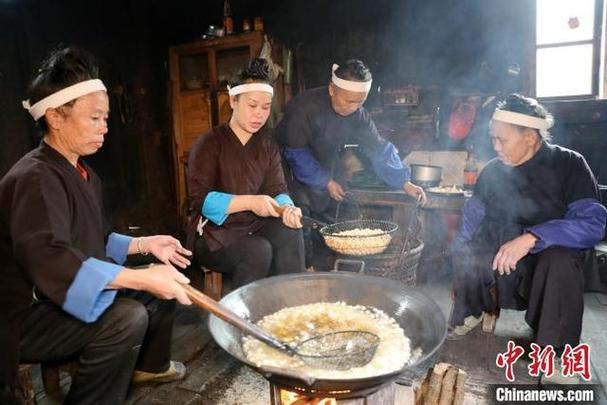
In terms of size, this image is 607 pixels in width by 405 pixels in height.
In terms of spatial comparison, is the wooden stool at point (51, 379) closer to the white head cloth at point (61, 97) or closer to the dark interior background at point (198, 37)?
the white head cloth at point (61, 97)

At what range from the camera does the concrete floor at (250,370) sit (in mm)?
2961

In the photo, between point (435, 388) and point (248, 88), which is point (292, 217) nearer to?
point (248, 88)

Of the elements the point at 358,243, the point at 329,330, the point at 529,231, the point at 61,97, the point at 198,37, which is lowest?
the point at 329,330

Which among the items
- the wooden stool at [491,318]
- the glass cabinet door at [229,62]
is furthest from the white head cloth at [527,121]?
the glass cabinet door at [229,62]

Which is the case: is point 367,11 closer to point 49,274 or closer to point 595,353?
point 595,353

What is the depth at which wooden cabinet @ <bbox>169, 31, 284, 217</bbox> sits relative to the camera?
642 centimetres

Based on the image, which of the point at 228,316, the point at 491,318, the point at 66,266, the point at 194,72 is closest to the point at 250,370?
the point at 228,316

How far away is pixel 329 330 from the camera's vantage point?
2.38 metres

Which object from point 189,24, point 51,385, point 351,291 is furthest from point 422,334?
point 189,24

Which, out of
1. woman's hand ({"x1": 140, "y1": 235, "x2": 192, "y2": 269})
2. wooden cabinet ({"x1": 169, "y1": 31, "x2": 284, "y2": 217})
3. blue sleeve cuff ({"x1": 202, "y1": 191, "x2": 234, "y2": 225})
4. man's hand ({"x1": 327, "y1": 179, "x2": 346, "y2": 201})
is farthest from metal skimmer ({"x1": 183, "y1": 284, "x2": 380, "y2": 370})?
wooden cabinet ({"x1": 169, "y1": 31, "x2": 284, "y2": 217})

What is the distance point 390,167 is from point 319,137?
0.92 m

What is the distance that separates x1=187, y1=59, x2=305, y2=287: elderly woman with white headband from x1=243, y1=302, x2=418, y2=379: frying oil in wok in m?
0.93

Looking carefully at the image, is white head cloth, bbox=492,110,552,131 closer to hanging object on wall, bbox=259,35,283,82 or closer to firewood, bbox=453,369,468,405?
firewood, bbox=453,369,468,405

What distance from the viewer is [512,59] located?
5496mm
